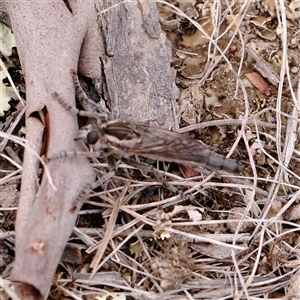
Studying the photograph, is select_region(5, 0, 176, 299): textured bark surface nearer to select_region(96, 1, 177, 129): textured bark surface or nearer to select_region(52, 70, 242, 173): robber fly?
select_region(96, 1, 177, 129): textured bark surface

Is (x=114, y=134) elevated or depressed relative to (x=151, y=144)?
elevated

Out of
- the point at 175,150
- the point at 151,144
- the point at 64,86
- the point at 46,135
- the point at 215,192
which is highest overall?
the point at 64,86

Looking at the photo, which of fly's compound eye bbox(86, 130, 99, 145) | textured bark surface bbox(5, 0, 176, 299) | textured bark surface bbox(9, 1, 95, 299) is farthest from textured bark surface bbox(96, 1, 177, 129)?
fly's compound eye bbox(86, 130, 99, 145)

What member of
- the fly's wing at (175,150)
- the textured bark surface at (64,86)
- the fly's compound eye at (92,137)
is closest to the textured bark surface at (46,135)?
the textured bark surface at (64,86)

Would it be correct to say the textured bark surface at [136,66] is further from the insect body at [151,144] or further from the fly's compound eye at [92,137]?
the fly's compound eye at [92,137]

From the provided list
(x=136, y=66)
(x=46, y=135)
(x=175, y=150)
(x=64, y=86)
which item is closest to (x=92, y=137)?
(x=46, y=135)

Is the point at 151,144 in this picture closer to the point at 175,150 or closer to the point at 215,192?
the point at 175,150

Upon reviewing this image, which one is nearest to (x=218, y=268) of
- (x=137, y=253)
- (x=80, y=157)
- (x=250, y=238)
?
(x=250, y=238)

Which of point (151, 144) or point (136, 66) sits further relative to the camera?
point (136, 66)
